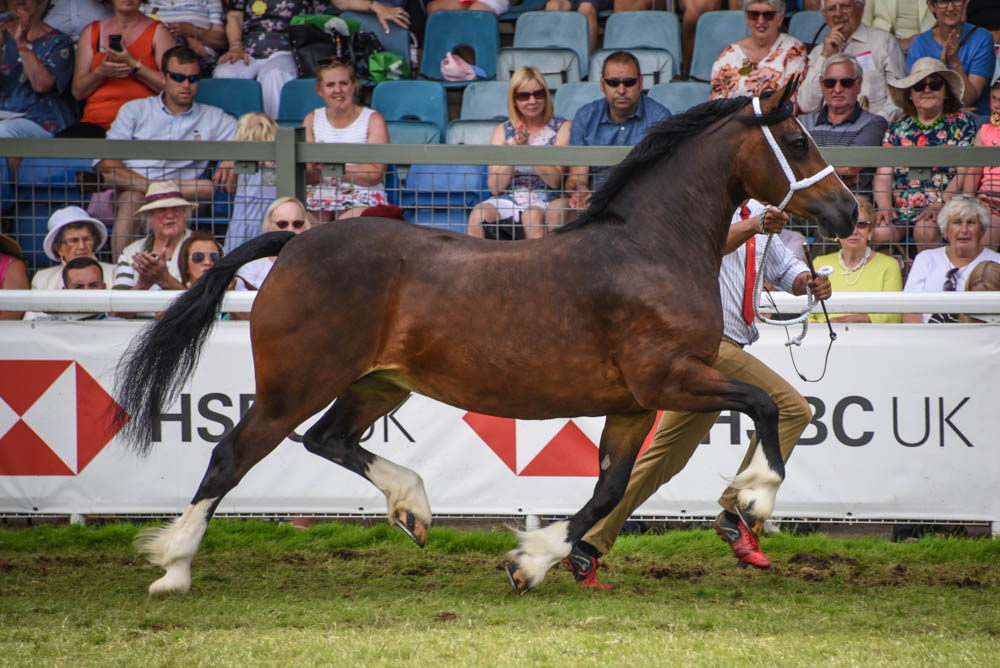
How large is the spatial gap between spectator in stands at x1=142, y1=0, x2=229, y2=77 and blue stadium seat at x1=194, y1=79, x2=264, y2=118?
654 mm

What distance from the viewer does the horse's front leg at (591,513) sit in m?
4.51

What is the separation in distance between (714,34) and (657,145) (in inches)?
205

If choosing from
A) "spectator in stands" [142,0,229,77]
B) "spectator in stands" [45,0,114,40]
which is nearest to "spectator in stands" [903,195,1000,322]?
"spectator in stands" [142,0,229,77]

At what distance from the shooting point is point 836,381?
228 inches

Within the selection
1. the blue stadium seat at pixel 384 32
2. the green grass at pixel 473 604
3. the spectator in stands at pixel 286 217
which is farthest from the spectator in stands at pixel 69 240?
the blue stadium seat at pixel 384 32

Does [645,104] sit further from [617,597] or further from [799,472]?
[617,597]

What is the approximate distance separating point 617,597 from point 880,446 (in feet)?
6.23

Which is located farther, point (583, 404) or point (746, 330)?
point (746, 330)

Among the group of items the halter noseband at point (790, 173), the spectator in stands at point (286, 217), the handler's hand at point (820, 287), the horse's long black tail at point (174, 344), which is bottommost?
the horse's long black tail at point (174, 344)

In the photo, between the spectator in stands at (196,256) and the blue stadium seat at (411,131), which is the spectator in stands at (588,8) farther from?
the spectator in stands at (196,256)

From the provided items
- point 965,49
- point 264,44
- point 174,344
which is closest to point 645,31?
point 965,49

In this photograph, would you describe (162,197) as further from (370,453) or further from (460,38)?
(460,38)

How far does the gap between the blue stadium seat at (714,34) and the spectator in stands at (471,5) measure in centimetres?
183

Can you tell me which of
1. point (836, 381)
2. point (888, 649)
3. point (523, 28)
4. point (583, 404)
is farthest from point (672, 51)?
point (888, 649)
